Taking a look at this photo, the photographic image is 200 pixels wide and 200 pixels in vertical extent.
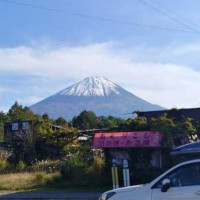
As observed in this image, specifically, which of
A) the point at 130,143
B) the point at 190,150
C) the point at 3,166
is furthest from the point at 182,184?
the point at 3,166

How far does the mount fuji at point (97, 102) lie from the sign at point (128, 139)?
140464 millimetres

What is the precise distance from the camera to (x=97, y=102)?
7466 inches

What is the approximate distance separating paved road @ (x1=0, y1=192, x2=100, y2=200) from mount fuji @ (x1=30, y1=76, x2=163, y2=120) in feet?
469

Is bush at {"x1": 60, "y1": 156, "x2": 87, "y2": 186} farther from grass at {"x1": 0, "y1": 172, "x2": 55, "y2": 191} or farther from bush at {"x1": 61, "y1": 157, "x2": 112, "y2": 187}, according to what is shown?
Result: grass at {"x1": 0, "y1": 172, "x2": 55, "y2": 191}

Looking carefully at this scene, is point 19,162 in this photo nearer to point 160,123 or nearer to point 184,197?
point 160,123

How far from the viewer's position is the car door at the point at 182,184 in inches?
420

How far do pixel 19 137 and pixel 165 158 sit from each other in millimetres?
15584

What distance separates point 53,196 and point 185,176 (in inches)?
421

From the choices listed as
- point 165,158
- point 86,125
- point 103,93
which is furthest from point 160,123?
point 103,93

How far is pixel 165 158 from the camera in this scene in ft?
74.6

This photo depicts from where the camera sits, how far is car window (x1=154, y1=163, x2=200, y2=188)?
429 inches

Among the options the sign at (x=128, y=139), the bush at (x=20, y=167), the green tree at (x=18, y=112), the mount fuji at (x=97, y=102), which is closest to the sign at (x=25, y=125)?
the bush at (x=20, y=167)

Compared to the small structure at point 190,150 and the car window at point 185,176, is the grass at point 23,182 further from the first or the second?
the car window at point 185,176

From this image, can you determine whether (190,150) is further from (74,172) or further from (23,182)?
(23,182)
